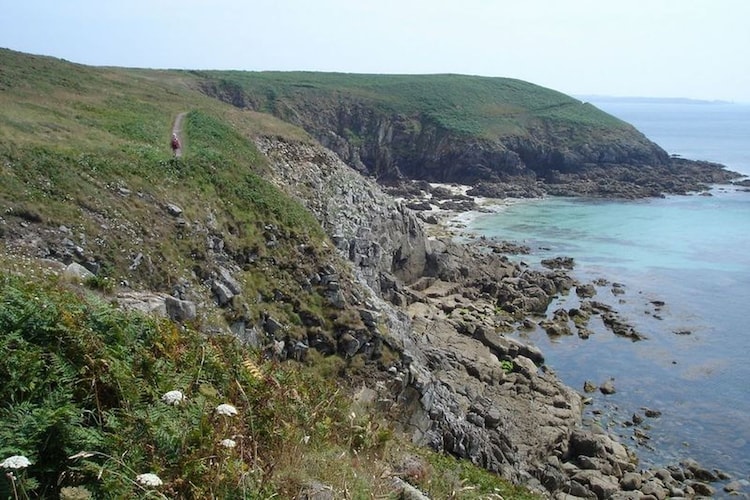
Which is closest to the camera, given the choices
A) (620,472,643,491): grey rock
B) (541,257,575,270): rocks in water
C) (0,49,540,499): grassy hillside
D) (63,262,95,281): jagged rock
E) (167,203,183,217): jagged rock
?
(0,49,540,499): grassy hillside

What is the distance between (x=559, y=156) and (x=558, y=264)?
56038 mm

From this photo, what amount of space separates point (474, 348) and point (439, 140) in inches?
2958

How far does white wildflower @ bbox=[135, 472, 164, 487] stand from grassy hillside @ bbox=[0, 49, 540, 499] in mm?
122

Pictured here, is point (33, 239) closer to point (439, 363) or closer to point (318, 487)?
point (318, 487)

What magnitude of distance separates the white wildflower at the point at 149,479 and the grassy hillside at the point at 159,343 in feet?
0.40

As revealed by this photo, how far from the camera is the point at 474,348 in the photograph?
3397 cm

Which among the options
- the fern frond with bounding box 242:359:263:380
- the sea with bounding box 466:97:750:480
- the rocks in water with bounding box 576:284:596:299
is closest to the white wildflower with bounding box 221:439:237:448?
the fern frond with bounding box 242:359:263:380

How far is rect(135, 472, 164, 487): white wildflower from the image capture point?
18.0ft

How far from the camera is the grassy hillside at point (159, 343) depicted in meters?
6.19

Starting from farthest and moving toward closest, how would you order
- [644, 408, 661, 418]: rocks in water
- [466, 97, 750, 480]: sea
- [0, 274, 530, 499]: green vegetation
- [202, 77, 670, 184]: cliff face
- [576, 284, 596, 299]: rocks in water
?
[202, 77, 670, 184]: cliff face, [576, 284, 596, 299]: rocks in water, [644, 408, 661, 418]: rocks in water, [466, 97, 750, 480]: sea, [0, 274, 530, 499]: green vegetation

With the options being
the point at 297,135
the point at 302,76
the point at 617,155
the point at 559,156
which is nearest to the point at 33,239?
the point at 297,135

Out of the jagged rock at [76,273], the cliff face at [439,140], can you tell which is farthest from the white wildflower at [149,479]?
the cliff face at [439,140]

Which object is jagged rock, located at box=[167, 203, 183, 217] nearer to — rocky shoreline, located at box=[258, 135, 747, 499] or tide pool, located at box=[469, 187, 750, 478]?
rocky shoreline, located at box=[258, 135, 747, 499]

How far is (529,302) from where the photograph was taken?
4403 centimetres
